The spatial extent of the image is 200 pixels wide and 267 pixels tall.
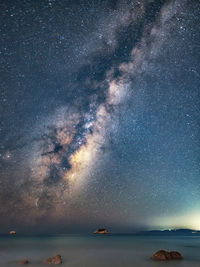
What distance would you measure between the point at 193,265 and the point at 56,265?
1731 cm

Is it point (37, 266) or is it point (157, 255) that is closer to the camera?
point (37, 266)

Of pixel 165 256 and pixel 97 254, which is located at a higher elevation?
pixel 165 256

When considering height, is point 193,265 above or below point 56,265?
below

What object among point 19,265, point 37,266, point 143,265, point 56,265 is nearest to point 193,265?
point 143,265

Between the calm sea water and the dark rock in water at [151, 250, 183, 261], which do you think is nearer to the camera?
the dark rock in water at [151, 250, 183, 261]

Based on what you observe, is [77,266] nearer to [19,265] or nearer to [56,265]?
[56,265]

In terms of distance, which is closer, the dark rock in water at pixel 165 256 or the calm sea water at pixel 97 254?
the dark rock in water at pixel 165 256

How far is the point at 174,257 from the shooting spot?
2919 cm

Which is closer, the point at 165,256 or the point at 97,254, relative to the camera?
the point at 165,256

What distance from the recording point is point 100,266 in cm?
2686

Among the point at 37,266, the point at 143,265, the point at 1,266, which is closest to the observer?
the point at 37,266

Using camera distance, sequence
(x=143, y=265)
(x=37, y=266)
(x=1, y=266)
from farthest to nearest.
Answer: (x=143, y=265)
(x=1, y=266)
(x=37, y=266)

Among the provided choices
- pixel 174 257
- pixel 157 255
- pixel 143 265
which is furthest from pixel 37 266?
pixel 174 257

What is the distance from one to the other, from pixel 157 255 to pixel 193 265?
4534 millimetres
